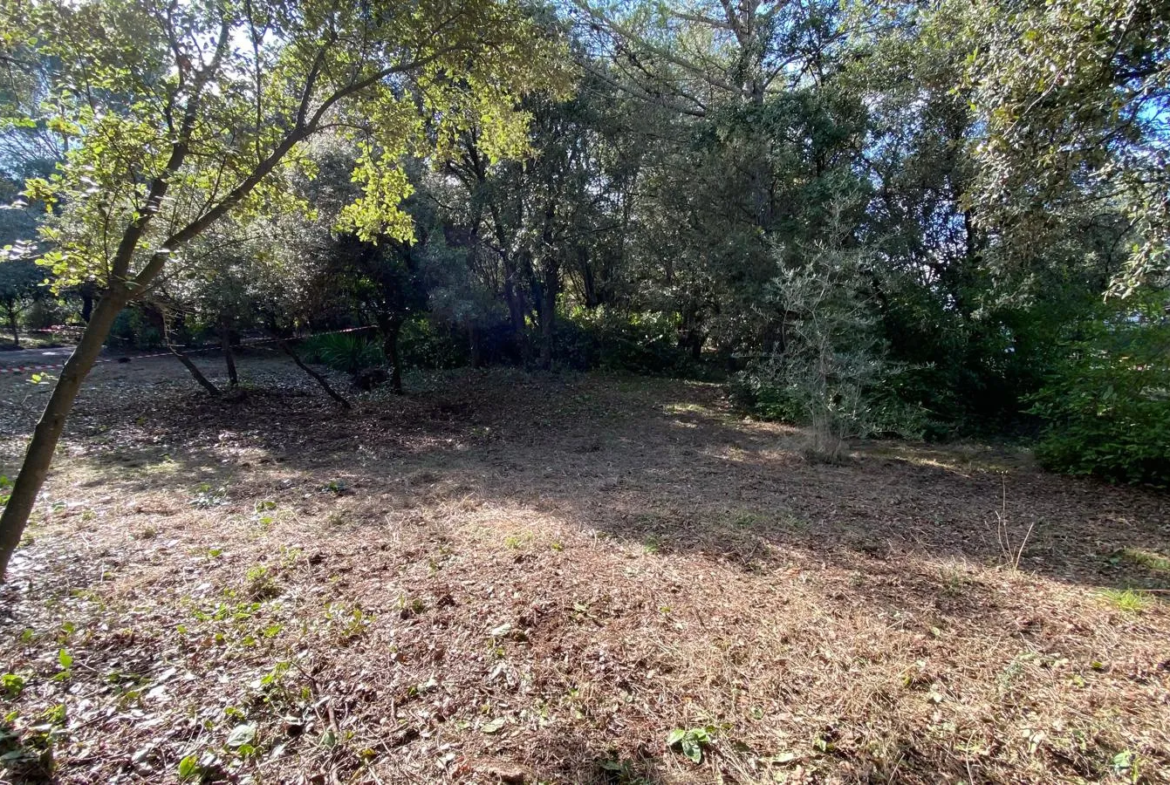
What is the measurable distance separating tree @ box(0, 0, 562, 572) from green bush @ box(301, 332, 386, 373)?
945 centimetres

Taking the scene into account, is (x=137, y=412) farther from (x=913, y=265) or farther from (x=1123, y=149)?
(x=913, y=265)

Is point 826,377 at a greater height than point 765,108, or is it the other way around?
point 765,108

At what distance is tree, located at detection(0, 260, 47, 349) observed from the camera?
13961 mm

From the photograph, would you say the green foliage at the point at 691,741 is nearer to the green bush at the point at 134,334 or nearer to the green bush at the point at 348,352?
the green bush at the point at 348,352

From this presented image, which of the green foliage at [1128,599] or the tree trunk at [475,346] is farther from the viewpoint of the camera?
the tree trunk at [475,346]

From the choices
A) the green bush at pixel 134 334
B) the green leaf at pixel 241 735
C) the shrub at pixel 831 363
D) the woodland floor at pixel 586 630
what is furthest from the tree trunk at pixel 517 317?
the green leaf at pixel 241 735

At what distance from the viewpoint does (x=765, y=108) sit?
355 inches

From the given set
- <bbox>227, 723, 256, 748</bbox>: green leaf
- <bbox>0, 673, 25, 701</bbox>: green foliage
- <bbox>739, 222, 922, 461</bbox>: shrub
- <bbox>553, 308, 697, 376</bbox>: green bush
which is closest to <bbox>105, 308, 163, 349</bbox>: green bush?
<bbox>553, 308, 697, 376</bbox>: green bush

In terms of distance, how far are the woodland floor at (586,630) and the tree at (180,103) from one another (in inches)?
40.6

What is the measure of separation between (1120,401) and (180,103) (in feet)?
26.1

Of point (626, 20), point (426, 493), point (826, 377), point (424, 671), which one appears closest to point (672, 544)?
point (424, 671)

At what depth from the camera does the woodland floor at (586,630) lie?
A: 1811mm

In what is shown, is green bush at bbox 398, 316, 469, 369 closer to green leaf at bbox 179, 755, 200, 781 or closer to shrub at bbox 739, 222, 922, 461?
shrub at bbox 739, 222, 922, 461

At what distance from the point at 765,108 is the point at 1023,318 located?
551cm
